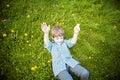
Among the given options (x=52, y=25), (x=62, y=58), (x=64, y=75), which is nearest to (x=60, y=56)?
(x=62, y=58)

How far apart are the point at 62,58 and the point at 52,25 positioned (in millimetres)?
1388

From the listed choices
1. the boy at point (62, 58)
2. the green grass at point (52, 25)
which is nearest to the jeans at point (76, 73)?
the boy at point (62, 58)

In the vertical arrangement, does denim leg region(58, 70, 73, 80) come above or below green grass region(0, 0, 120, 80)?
below

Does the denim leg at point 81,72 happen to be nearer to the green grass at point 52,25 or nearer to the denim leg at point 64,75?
the denim leg at point 64,75

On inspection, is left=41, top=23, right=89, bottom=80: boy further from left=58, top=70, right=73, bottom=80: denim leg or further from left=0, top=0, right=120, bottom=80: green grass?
left=0, top=0, right=120, bottom=80: green grass

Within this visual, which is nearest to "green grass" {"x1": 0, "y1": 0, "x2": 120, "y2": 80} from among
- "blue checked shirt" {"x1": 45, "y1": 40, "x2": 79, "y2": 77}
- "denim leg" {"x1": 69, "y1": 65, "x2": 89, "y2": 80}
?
"blue checked shirt" {"x1": 45, "y1": 40, "x2": 79, "y2": 77}

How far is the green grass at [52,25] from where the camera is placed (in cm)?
460

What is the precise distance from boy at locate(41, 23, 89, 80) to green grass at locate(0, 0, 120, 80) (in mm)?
396

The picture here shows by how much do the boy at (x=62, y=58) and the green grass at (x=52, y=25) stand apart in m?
0.40

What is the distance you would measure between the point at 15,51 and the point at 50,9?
61.8 inches

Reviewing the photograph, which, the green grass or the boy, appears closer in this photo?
the boy

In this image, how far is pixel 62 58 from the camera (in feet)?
14.0

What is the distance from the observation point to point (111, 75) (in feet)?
14.9

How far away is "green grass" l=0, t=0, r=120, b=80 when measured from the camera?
4.60 m
